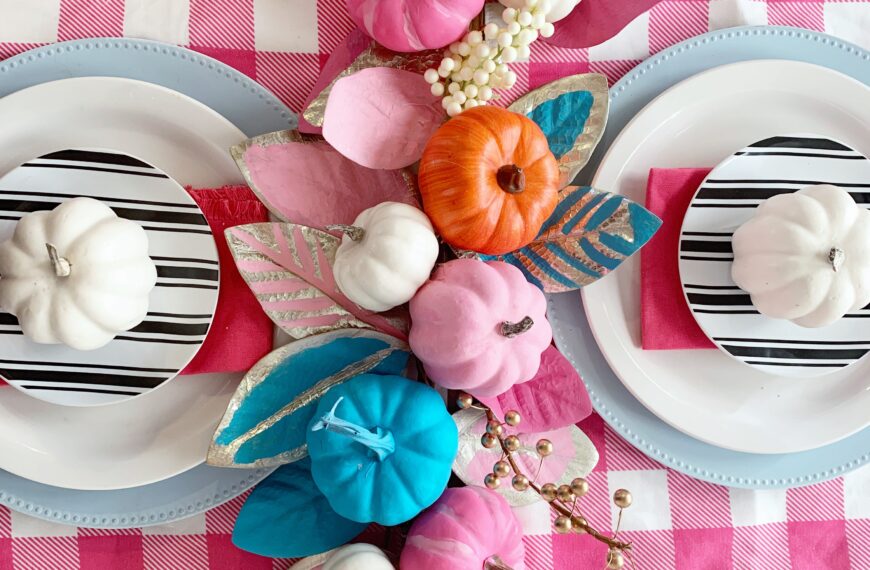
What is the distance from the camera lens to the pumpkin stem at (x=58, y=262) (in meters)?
0.59

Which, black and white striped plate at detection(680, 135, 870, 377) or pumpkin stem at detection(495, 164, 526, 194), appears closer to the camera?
pumpkin stem at detection(495, 164, 526, 194)

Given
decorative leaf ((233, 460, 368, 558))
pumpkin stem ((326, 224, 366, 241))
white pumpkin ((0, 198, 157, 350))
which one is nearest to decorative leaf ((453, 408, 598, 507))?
decorative leaf ((233, 460, 368, 558))

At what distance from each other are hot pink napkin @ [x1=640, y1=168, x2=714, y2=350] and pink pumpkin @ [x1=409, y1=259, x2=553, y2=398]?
18 cm

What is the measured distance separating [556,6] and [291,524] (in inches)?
23.2

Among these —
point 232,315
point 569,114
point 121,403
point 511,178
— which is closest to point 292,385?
point 232,315

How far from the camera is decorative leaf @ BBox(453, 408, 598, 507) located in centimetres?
73

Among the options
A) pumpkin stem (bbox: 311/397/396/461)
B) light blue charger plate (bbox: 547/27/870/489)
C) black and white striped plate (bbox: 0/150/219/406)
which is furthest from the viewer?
light blue charger plate (bbox: 547/27/870/489)

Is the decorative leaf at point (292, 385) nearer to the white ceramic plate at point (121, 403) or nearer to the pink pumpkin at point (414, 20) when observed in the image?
the white ceramic plate at point (121, 403)

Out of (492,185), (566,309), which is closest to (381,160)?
(492,185)

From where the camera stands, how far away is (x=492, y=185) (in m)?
0.61

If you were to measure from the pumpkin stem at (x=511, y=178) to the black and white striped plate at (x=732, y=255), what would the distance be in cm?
26

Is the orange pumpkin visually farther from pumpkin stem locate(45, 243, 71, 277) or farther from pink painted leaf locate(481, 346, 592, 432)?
pumpkin stem locate(45, 243, 71, 277)

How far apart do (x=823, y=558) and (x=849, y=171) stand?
0.48 m

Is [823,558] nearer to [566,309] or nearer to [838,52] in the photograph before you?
[566,309]
